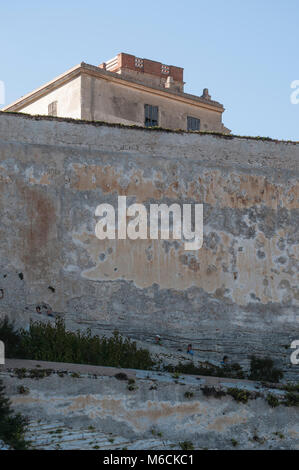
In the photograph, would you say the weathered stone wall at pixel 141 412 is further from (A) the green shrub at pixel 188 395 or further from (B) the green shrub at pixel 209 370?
(B) the green shrub at pixel 209 370

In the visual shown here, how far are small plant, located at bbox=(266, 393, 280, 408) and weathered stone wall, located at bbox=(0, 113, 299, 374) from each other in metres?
3.14

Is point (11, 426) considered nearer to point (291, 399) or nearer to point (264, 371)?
point (291, 399)

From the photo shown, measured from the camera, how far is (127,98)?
24.8 metres

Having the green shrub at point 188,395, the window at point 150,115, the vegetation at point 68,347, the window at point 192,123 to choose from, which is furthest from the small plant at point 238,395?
the window at point 192,123

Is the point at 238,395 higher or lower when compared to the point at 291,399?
higher

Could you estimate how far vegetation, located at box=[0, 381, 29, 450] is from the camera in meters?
11.8

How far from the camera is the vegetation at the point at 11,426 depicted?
11.8m

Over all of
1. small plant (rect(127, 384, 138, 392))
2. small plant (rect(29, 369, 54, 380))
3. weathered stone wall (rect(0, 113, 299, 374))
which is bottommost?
small plant (rect(127, 384, 138, 392))

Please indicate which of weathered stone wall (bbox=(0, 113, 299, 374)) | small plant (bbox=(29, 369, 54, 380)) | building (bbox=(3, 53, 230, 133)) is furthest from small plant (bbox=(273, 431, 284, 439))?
building (bbox=(3, 53, 230, 133))

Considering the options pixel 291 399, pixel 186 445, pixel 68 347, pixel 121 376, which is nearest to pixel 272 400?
pixel 291 399

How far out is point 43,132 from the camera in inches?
708

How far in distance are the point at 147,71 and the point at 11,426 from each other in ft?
58.0

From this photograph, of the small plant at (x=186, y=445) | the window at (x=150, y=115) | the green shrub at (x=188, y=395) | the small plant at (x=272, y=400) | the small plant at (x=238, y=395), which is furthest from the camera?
the window at (x=150, y=115)

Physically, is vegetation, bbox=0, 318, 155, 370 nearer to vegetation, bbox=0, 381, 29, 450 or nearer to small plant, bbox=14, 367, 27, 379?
small plant, bbox=14, 367, 27, 379
